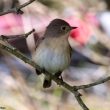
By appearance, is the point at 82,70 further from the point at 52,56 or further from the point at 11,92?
the point at 52,56

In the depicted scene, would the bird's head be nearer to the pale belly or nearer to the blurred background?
the pale belly

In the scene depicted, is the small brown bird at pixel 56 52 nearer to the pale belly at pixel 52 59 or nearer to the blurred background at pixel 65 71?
the pale belly at pixel 52 59

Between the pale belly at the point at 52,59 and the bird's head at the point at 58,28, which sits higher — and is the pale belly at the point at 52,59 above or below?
below

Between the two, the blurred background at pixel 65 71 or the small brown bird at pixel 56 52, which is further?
the blurred background at pixel 65 71

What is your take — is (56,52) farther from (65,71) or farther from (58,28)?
(65,71)

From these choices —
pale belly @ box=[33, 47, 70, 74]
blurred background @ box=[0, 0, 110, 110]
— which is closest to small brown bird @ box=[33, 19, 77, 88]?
pale belly @ box=[33, 47, 70, 74]

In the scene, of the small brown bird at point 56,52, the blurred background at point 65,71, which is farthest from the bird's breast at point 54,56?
the blurred background at point 65,71

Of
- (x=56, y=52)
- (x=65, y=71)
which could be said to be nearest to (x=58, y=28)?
(x=56, y=52)

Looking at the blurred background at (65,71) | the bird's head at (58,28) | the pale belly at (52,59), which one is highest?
the bird's head at (58,28)
